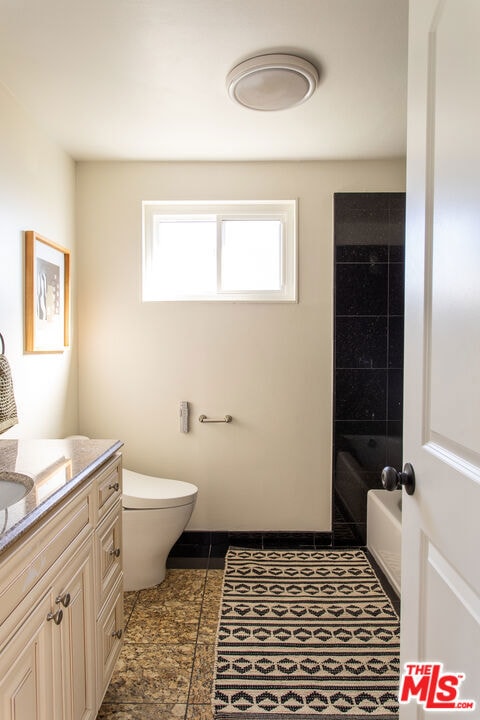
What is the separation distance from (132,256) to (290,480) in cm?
167

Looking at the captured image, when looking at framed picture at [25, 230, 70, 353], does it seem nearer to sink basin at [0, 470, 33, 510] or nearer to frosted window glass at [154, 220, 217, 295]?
frosted window glass at [154, 220, 217, 295]

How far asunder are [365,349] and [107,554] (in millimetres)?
1851

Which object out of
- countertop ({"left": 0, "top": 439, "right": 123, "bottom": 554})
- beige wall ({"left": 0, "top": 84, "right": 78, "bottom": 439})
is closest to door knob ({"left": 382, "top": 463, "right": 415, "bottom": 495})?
countertop ({"left": 0, "top": 439, "right": 123, "bottom": 554})

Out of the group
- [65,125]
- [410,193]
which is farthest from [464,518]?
[65,125]

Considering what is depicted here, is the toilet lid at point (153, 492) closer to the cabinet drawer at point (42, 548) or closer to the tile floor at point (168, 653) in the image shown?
the tile floor at point (168, 653)

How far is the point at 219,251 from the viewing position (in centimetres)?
275

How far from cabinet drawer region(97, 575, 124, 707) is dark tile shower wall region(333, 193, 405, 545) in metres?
1.52

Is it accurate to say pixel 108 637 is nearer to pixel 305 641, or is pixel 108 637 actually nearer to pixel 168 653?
pixel 168 653

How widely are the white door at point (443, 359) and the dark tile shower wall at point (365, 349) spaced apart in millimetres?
1658

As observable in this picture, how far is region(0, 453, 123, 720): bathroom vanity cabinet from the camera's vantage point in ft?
2.87

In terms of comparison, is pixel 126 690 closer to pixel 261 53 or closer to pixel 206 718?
pixel 206 718

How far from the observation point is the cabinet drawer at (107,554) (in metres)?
1.38

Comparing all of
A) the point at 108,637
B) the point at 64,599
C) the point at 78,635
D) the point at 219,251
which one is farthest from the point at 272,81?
the point at 108,637

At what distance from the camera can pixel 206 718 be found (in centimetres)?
149
